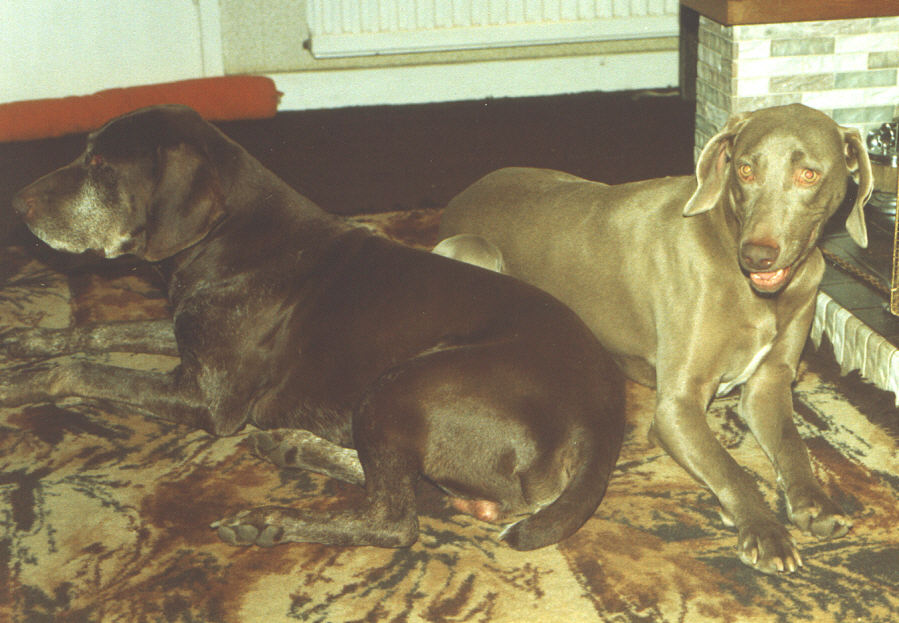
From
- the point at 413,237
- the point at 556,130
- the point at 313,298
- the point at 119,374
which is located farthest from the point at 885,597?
the point at 556,130

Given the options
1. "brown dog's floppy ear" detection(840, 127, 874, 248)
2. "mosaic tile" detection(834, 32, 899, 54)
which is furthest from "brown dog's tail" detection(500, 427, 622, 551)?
"mosaic tile" detection(834, 32, 899, 54)

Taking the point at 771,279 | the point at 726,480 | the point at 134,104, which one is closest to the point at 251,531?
the point at 726,480

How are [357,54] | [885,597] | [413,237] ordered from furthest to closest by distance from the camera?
1. [357,54]
2. [413,237]
3. [885,597]

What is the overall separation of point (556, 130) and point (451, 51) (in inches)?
40.0

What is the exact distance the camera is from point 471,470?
227 centimetres

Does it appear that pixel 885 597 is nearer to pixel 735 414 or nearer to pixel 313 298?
pixel 735 414

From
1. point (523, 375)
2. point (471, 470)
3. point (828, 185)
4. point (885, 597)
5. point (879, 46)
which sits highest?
point (879, 46)

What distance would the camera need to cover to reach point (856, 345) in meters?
2.96

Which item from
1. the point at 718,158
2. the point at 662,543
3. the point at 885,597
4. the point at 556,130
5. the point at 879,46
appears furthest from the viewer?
the point at 556,130

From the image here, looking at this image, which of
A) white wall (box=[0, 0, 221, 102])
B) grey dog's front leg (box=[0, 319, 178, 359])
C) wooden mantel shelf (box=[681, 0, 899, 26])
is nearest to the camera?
grey dog's front leg (box=[0, 319, 178, 359])

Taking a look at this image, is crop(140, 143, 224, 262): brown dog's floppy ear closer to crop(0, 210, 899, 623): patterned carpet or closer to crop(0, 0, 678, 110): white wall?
crop(0, 210, 899, 623): patterned carpet

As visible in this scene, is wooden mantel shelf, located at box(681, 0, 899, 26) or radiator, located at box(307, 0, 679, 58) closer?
wooden mantel shelf, located at box(681, 0, 899, 26)

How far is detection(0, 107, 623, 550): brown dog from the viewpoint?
2260mm

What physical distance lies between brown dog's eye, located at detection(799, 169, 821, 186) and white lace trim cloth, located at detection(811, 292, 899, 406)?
70 centimetres
